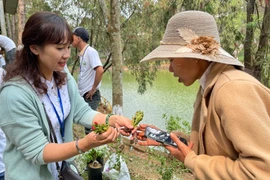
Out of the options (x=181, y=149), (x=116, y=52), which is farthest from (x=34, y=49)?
(x=116, y=52)

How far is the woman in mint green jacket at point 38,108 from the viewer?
38.1 inches

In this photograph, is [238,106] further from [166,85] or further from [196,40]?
[166,85]

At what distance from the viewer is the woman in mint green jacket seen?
0.97 m

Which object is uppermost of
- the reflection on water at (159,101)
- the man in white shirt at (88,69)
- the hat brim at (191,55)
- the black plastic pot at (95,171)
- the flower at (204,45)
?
the flower at (204,45)

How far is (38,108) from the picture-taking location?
40.0 inches

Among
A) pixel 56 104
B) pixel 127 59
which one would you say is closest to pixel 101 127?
pixel 56 104

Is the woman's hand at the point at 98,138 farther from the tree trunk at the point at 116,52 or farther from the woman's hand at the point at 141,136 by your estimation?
the tree trunk at the point at 116,52

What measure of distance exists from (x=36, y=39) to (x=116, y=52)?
214 centimetres

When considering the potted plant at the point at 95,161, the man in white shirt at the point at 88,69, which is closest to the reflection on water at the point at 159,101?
the man in white shirt at the point at 88,69

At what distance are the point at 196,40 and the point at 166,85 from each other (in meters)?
10.1

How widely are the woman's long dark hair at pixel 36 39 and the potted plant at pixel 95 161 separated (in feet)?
4.56

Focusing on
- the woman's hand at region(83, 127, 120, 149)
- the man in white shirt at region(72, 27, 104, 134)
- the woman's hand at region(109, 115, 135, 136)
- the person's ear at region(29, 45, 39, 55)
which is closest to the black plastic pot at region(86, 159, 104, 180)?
the man in white shirt at region(72, 27, 104, 134)

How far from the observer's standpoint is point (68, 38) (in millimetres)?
1103

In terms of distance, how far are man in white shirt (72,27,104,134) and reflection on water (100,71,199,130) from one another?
2.90m
